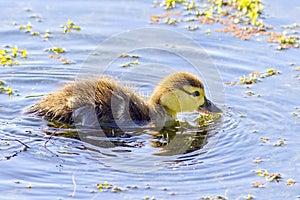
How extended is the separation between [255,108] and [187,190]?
7.75ft

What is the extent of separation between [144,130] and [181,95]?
64 cm

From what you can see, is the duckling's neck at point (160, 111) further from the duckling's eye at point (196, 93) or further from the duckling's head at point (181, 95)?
the duckling's eye at point (196, 93)

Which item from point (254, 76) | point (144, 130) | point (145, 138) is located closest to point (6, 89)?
point (144, 130)

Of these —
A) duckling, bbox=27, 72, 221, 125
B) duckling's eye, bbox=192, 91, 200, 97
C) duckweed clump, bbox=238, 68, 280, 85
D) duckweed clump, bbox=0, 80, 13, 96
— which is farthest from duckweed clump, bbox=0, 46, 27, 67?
duckweed clump, bbox=238, 68, 280, 85

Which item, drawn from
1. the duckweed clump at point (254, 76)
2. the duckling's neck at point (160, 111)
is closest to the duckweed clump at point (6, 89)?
the duckling's neck at point (160, 111)

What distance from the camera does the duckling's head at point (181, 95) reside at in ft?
28.0

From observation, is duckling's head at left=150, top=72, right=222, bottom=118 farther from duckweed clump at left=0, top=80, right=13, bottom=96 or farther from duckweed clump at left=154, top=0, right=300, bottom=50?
duckweed clump at left=154, top=0, right=300, bottom=50

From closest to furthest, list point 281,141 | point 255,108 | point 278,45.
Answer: point 281,141
point 255,108
point 278,45

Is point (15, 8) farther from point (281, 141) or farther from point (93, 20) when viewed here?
point (281, 141)

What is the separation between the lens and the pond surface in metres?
6.89

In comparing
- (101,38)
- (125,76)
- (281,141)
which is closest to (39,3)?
(101,38)

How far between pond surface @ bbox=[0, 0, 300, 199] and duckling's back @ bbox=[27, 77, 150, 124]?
0.16 meters

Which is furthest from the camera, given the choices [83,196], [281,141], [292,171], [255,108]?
[255,108]

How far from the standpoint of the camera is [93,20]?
439 inches
